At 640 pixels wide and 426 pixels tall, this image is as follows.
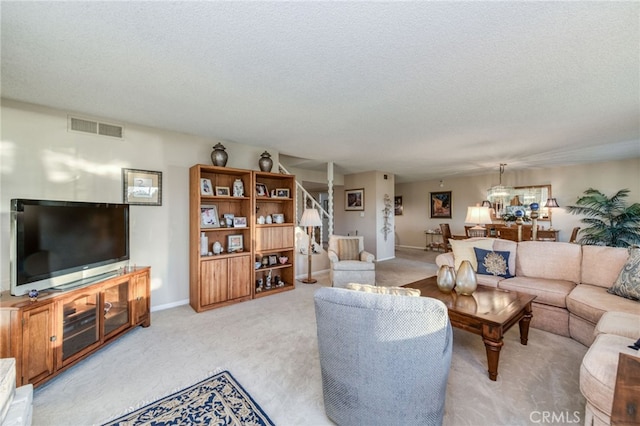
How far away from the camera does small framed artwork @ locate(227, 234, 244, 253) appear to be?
385cm

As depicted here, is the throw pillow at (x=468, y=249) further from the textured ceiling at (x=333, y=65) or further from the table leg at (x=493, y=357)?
the table leg at (x=493, y=357)

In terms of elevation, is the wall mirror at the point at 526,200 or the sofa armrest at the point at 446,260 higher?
the wall mirror at the point at 526,200

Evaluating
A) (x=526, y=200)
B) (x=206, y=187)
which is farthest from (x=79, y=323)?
(x=526, y=200)

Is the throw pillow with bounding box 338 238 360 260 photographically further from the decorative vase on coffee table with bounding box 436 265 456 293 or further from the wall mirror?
the wall mirror

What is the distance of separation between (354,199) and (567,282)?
15.9ft

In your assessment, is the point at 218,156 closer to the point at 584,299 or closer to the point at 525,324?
the point at 525,324

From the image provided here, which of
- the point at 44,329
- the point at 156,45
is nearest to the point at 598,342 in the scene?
the point at 156,45

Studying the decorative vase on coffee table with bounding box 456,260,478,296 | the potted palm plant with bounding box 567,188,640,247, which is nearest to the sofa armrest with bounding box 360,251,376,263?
the decorative vase on coffee table with bounding box 456,260,478,296

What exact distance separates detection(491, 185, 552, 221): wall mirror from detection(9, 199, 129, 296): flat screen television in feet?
24.8

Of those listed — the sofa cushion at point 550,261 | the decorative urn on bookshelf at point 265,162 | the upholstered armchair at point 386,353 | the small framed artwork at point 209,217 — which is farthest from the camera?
the decorative urn on bookshelf at point 265,162

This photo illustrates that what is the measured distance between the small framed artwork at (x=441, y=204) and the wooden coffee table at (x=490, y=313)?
6029 mm

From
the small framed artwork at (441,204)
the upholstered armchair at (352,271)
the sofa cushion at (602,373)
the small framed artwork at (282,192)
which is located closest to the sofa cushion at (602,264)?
the sofa cushion at (602,373)

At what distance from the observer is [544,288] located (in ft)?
9.05

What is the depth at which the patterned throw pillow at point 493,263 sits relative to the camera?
3244mm
